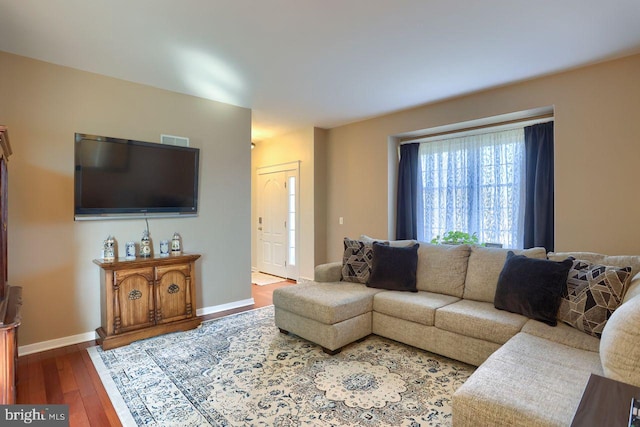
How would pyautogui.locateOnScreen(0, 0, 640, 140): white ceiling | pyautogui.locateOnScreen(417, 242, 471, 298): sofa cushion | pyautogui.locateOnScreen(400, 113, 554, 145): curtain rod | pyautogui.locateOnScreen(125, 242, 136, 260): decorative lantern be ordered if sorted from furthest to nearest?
pyautogui.locateOnScreen(400, 113, 554, 145): curtain rod
pyautogui.locateOnScreen(125, 242, 136, 260): decorative lantern
pyautogui.locateOnScreen(417, 242, 471, 298): sofa cushion
pyautogui.locateOnScreen(0, 0, 640, 140): white ceiling

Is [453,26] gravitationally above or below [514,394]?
above

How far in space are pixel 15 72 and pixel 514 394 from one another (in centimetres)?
438

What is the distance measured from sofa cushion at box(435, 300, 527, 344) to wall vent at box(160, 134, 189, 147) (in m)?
3.27

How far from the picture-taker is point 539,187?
3711 millimetres

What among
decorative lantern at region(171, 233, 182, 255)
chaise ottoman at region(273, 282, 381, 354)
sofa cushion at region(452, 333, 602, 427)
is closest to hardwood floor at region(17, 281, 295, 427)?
decorative lantern at region(171, 233, 182, 255)

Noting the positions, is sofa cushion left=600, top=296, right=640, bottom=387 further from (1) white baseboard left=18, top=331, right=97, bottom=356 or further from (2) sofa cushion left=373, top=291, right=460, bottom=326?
(1) white baseboard left=18, top=331, right=97, bottom=356

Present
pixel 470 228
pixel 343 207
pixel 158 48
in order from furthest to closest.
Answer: pixel 343 207, pixel 470 228, pixel 158 48

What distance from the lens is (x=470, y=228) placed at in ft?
14.4

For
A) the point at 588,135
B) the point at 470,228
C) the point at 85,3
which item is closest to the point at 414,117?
the point at 470,228

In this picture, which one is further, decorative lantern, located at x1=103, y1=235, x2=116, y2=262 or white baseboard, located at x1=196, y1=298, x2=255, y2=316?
white baseboard, located at x1=196, y1=298, x2=255, y2=316

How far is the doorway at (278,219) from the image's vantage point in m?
6.00

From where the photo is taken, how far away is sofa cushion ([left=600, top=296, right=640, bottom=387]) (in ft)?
4.78

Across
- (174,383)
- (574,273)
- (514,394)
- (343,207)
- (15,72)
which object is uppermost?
(15,72)

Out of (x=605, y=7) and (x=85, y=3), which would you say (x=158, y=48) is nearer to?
(x=85, y=3)
